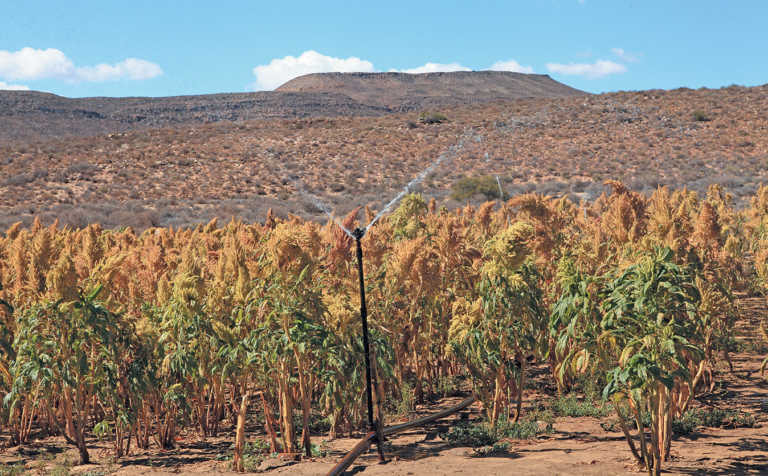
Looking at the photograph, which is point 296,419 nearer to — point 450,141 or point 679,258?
point 679,258

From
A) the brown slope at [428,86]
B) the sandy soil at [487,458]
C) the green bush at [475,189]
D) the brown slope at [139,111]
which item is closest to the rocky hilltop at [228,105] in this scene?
the brown slope at [139,111]

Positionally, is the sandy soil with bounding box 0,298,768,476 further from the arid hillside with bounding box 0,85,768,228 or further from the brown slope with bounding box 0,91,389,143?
the brown slope with bounding box 0,91,389,143

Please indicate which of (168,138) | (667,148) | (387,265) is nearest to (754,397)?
(387,265)

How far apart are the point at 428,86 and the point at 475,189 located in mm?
88348

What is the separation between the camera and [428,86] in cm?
11381

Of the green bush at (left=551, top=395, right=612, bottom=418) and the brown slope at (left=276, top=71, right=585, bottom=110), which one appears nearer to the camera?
the green bush at (left=551, top=395, right=612, bottom=418)

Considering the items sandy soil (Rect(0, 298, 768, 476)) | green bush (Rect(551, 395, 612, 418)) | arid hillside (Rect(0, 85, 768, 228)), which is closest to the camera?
sandy soil (Rect(0, 298, 768, 476))

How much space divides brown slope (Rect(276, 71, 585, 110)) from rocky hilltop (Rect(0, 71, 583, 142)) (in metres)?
0.16

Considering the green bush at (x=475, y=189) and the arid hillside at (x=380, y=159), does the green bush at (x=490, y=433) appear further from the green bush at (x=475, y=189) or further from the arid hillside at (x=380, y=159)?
the green bush at (x=475, y=189)

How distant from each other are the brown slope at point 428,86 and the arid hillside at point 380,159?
A: 163 feet

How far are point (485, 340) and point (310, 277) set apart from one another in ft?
5.17

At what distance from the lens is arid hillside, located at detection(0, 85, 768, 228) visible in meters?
29.3

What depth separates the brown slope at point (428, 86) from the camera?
10206 cm

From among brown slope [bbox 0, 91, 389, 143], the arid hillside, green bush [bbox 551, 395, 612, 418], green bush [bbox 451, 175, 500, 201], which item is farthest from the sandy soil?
brown slope [bbox 0, 91, 389, 143]
